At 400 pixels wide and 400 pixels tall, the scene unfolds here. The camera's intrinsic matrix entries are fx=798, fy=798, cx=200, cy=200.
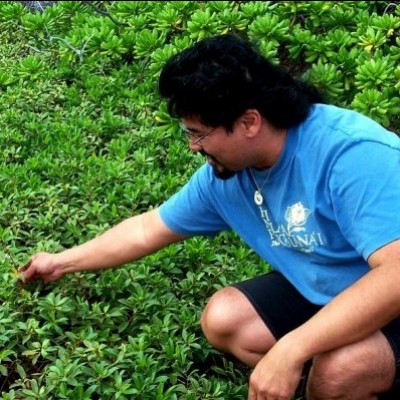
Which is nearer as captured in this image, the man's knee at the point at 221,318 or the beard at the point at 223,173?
the beard at the point at 223,173

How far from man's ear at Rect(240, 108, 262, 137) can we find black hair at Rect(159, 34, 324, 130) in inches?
0.6

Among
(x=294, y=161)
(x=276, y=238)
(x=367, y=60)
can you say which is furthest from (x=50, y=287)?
(x=367, y=60)

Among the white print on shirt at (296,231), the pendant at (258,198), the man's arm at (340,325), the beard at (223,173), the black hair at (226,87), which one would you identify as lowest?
the man's arm at (340,325)

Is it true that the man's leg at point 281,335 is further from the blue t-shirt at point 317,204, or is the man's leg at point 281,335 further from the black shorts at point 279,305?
the blue t-shirt at point 317,204

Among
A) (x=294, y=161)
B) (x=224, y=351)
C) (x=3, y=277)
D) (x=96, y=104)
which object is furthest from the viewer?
(x=96, y=104)

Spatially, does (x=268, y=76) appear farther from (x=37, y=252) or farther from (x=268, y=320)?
(x=37, y=252)

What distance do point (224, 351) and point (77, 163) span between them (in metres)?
1.51

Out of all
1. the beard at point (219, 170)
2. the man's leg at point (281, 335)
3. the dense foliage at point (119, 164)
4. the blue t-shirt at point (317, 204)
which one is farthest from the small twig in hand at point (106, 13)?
the beard at point (219, 170)

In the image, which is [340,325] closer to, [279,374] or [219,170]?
[279,374]

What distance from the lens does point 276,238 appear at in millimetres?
2502

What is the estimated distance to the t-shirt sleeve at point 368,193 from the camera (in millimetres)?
2082

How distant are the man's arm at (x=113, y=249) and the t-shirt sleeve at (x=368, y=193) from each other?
785mm

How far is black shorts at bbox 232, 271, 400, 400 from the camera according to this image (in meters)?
2.65

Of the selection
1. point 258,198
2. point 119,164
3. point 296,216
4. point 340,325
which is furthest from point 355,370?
point 119,164
